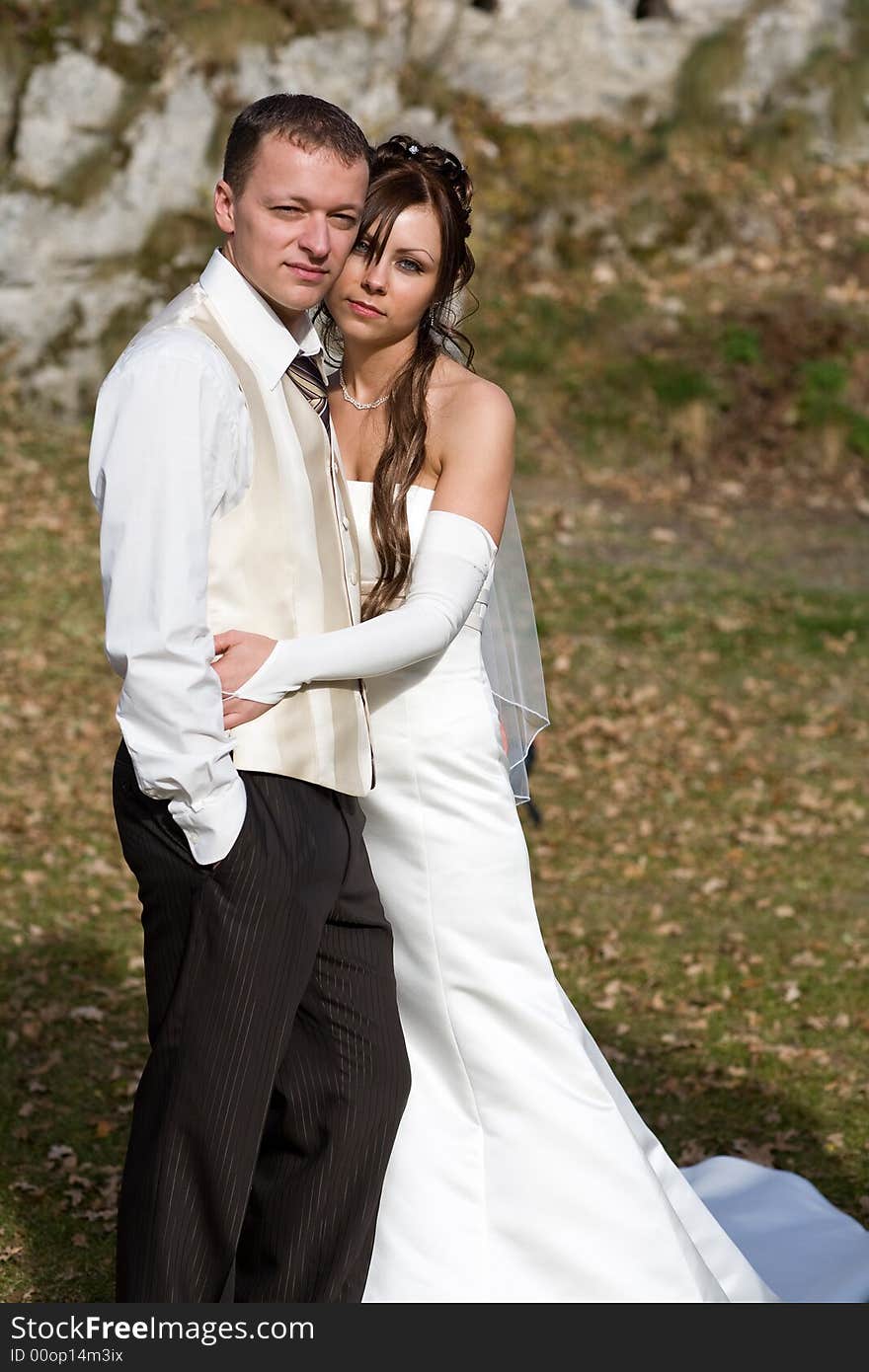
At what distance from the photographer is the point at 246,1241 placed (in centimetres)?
387

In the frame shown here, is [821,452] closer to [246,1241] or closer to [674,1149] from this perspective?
[674,1149]

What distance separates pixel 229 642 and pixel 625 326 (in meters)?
15.7

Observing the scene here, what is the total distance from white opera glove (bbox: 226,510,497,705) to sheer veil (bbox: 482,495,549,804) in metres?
0.77

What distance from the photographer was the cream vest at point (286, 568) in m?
3.28

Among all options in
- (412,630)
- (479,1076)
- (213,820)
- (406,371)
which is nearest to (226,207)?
(406,371)

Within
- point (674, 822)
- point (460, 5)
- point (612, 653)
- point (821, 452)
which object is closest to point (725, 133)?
point (460, 5)

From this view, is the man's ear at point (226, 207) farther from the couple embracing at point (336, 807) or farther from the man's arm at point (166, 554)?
the man's arm at point (166, 554)

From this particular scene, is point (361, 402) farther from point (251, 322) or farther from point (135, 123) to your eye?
point (135, 123)

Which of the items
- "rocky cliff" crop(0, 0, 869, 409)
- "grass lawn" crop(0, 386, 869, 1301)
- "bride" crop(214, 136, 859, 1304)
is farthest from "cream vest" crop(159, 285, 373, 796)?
"rocky cliff" crop(0, 0, 869, 409)

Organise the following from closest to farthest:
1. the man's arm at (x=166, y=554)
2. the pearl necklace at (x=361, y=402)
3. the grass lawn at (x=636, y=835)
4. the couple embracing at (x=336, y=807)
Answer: the man's arm at (x=166, y=554) < the couple embracing at (x=336, y=807) < the pearl necklace at (x=361, y=402) < the grass lawn at (x=636, y=835)

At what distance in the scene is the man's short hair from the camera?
330 cm

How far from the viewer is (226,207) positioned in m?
3.45

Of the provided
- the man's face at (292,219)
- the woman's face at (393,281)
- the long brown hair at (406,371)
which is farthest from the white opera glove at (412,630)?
the man's face at (292,219)

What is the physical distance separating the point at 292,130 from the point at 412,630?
3.67 feet
